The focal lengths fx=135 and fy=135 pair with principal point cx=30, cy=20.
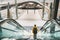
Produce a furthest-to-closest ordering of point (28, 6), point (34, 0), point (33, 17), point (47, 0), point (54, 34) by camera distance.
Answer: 1. point (47, 0)
2. point (34, 0)
3. point (28, 6)
4. point (33, 17)
5. point (54, 34)

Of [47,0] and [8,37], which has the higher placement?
[47,0]

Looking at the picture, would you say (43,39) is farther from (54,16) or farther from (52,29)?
(54,16)

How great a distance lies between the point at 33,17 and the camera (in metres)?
11.1

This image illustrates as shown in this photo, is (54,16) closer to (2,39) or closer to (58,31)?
(58,31)

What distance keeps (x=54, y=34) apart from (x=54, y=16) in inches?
116

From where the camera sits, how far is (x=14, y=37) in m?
4.23

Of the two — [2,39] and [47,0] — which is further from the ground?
[47,0]

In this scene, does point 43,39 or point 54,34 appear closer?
point 43,39

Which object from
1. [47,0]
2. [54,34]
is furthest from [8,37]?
[47,0]

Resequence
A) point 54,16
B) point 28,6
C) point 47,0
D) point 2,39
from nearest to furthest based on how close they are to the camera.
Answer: point 2,39, point 54,16, point 28,6, point 47,0

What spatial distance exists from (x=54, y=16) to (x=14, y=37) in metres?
3.59

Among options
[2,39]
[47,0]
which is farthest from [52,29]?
[47,0]

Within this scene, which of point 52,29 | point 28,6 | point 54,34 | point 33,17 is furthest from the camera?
point 28,6

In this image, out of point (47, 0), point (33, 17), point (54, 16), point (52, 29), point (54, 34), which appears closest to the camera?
point (54, 34)
